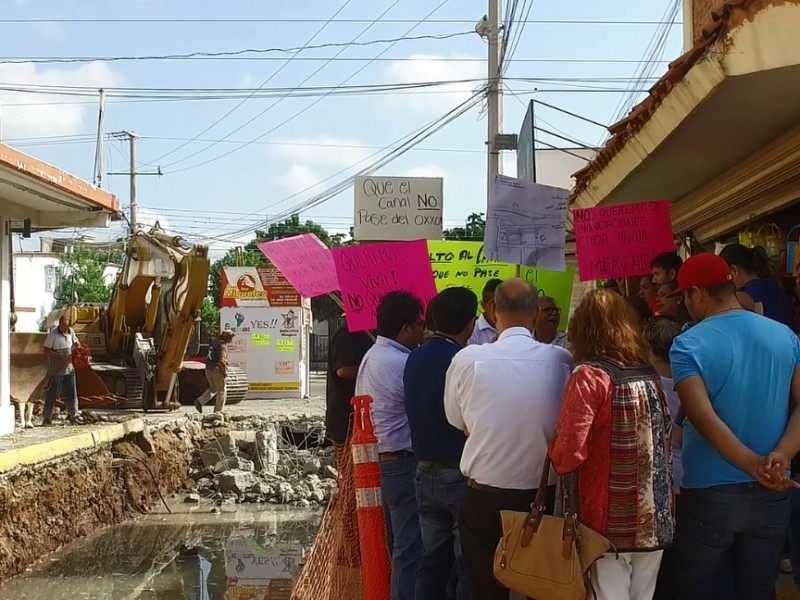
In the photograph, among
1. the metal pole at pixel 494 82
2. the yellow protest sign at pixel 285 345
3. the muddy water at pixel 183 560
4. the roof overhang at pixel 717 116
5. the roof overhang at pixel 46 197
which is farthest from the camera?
the yellow protest sign at pixel 285 345

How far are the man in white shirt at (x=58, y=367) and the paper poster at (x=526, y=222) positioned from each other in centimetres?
1025

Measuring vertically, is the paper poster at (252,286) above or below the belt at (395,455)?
above

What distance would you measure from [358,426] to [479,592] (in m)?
1.40

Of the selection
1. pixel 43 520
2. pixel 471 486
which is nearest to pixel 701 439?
pixel 471 486

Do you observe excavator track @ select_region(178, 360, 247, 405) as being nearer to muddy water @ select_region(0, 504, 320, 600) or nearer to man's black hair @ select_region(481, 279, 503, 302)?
muddy water @ select_region(0, 504, 320, 600)

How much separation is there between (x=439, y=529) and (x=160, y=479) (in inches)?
371

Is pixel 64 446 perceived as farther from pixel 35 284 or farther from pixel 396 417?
pixel 35 284

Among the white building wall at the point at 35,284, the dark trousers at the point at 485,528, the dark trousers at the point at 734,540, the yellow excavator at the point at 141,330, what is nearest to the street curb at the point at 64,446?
the yellow excavator at the point at 141,330

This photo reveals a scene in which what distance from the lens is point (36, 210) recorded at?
13.2m

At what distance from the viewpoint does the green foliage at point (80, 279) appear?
2020 inches

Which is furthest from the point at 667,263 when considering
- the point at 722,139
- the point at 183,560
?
the point at 183,560

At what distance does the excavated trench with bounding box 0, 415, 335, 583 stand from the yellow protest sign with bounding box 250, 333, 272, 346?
373 inches

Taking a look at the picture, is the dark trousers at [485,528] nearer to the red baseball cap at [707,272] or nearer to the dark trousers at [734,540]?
the dark trousers at [734,540]

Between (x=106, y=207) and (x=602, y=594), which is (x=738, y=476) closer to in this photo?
(x=602, y=594)
